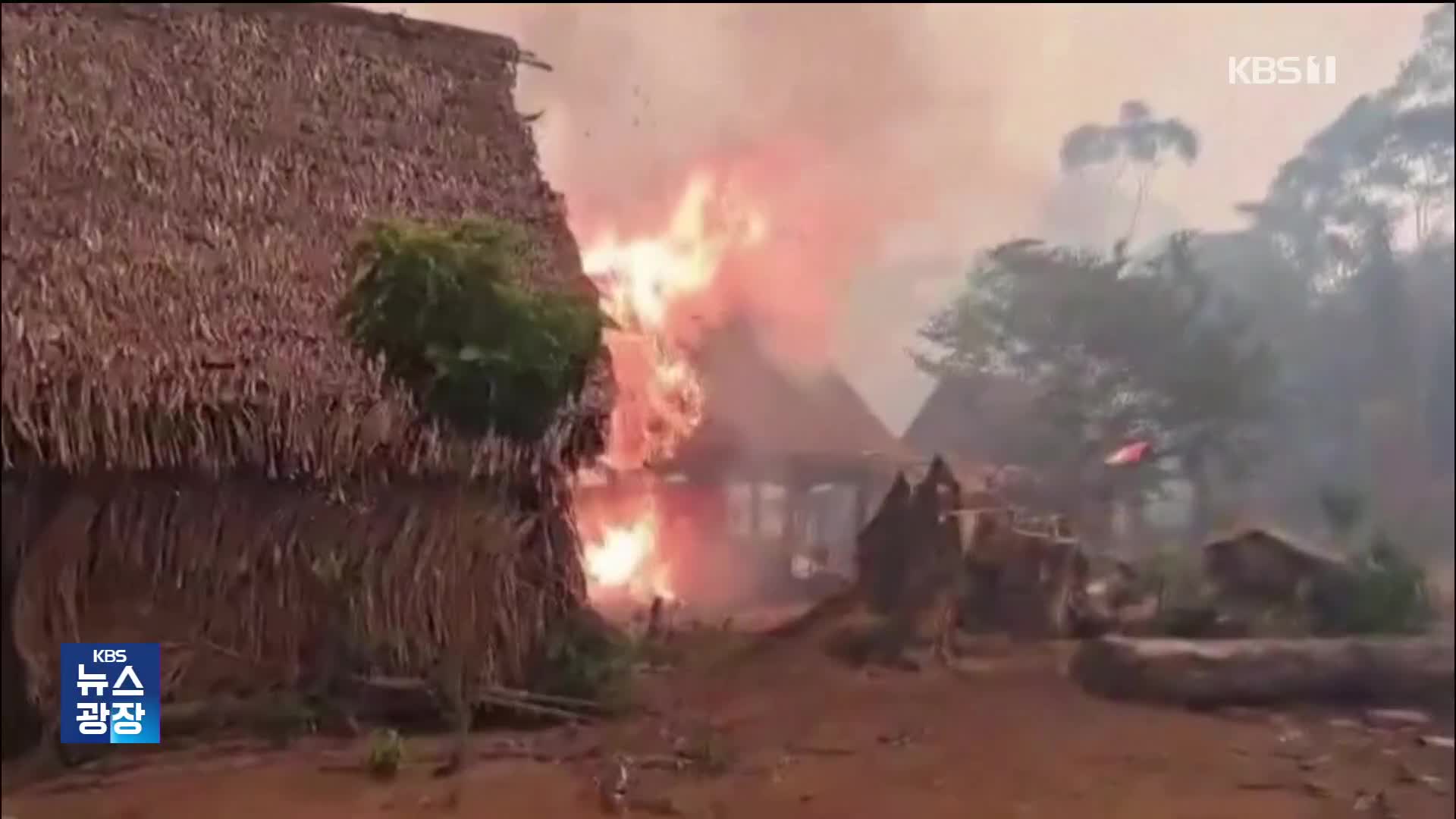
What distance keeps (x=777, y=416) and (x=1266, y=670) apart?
1.18 m

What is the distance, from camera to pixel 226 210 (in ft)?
8.61

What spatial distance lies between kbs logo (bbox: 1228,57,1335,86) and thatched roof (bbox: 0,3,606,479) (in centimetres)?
147

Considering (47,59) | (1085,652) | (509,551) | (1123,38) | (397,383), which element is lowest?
(1085,652)

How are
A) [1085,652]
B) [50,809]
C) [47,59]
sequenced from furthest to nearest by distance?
[1085,652]
[47,59]
[50,809]

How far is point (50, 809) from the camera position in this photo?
90.5 inches

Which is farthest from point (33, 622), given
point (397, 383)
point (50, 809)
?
point (397, 383)

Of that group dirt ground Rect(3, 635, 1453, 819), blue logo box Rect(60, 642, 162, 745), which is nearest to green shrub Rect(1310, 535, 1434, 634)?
dirt ground Rect(3, 635, 1453, 819)

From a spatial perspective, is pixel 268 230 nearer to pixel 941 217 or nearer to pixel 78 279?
pixel 78 279

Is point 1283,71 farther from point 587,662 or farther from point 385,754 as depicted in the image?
point 385,754

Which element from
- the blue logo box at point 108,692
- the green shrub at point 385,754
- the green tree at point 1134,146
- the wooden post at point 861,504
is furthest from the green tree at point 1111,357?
the blue logo box at point 108,692

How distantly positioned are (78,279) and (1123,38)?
226 centimetres

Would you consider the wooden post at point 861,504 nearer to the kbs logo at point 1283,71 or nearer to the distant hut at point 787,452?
the distant hut at point 787,452

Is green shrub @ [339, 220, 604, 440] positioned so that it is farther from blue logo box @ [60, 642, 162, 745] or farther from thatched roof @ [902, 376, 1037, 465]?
thatched roof @ [902, 376, 1037, 465]

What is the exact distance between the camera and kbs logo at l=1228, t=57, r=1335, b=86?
9.78ft
